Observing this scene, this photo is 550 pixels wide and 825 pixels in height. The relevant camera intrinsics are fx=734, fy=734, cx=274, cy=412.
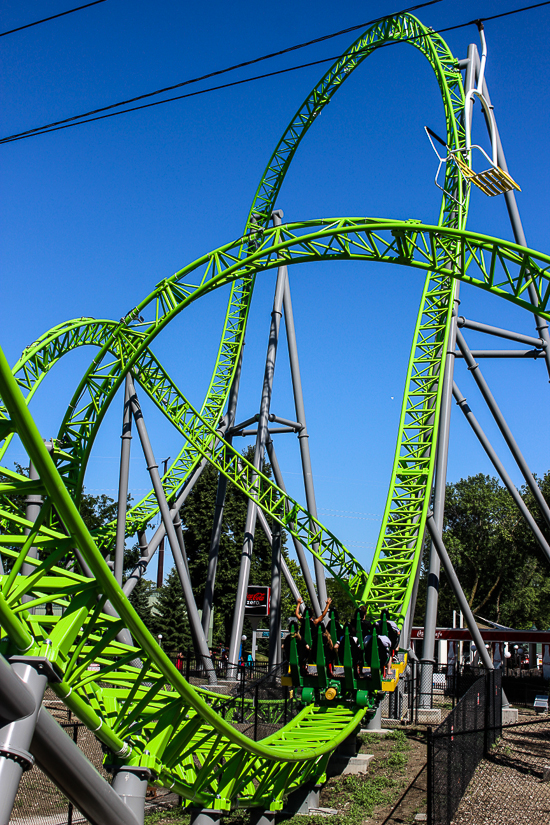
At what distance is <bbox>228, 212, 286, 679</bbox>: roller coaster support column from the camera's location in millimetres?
15781

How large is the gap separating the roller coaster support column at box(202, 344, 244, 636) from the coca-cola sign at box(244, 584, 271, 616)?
2.63 meters

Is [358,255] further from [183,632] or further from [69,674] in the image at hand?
[183,632]

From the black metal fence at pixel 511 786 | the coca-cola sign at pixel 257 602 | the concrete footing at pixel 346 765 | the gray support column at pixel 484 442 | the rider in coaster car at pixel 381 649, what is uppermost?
the gray support column at pixel 484 442

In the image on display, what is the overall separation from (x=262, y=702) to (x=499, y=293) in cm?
741

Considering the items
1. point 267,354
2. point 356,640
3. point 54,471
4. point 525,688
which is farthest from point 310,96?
point 54,471

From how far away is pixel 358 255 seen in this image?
9.27m

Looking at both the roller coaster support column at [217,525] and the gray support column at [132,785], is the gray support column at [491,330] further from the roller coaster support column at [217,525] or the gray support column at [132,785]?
the gray support column at [132,785]

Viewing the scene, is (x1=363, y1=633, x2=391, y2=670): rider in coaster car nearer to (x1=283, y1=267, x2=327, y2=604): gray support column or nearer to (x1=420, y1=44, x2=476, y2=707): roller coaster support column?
(x1=420, y1=44, x2=476, y2=707): roller coaster support column

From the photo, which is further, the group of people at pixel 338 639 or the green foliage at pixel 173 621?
the green foliage at pixel 173 621

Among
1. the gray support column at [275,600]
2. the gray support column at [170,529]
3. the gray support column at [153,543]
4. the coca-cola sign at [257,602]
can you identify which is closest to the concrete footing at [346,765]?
the gray support column at [170,529]

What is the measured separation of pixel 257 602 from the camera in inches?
806

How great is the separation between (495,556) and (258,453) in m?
31.2

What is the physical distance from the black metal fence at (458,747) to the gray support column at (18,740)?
3427 millimetres

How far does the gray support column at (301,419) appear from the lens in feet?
52.9
